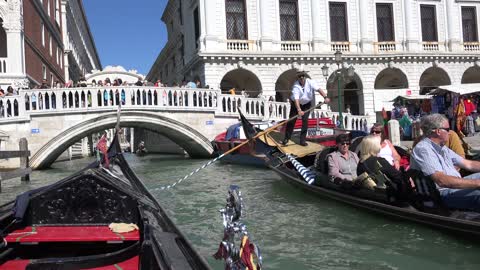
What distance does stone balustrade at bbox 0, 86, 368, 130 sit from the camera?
886 centimetres

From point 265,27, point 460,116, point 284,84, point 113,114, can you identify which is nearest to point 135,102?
point 113,114

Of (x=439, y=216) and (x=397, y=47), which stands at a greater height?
(x=397, y=47)

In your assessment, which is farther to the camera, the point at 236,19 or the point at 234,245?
the point at 236,19

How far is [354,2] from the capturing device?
13.7 metres

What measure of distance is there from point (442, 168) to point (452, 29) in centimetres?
1324

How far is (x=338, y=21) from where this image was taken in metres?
13.6

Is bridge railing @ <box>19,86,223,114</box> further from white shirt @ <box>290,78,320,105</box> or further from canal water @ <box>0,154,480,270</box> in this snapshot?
canal water @ <box>0,154,480,270</box>

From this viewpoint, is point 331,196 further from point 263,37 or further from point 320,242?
point 263,37

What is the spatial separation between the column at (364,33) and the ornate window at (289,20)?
196 centimetres

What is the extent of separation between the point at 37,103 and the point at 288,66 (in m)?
6.78

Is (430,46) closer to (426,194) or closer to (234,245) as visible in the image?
(426,194)

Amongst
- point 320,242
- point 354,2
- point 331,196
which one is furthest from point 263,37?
point 320,242

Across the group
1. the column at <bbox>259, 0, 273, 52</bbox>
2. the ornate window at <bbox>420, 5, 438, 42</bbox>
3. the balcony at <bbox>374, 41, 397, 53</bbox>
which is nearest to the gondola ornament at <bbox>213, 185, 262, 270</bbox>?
the column at <bbox>259, 0, 273, 52</bbox>

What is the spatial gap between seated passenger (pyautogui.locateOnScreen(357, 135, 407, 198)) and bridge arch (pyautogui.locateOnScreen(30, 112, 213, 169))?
6930mm
